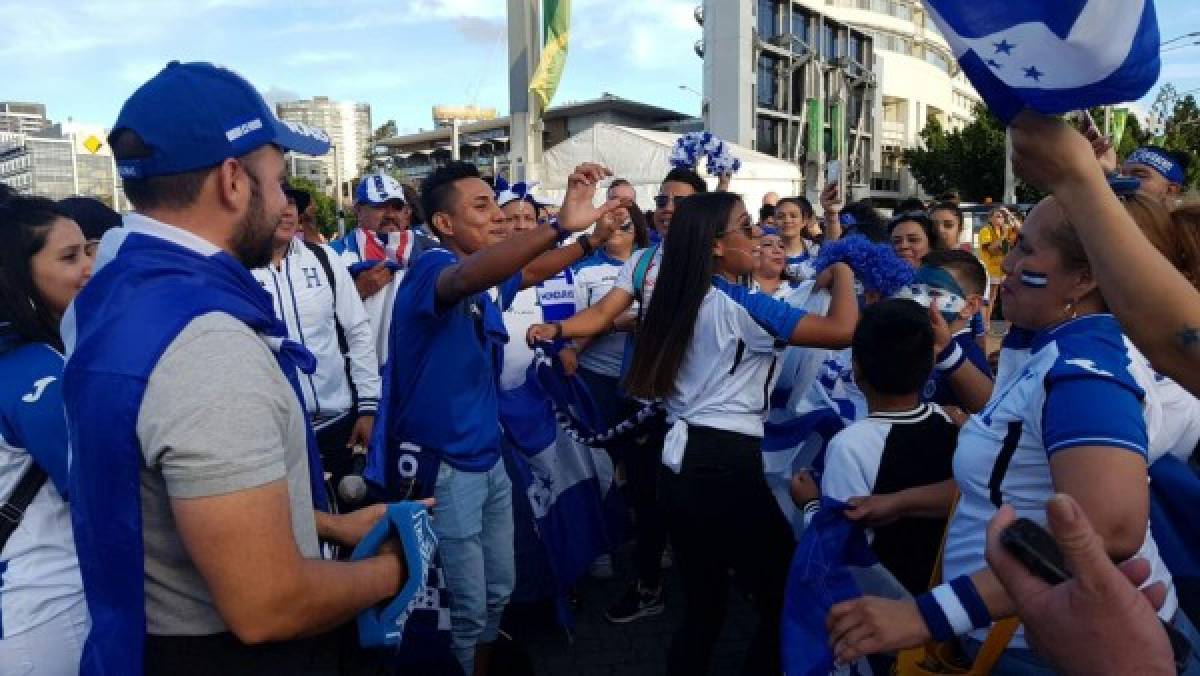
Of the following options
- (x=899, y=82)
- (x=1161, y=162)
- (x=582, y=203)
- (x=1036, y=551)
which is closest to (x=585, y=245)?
(x=582, y=203)

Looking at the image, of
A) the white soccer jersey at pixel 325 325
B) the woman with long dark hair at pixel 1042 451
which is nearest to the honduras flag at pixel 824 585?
the woman with long dark hair at pixel 1042 451

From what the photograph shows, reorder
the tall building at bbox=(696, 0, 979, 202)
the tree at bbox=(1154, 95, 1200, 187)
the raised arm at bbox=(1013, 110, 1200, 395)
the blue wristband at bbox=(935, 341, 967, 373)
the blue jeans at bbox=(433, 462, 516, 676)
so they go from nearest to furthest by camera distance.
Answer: the raised arm at bbox=(1013, 110, 1200, 395) → the blue wristband at bbox=(935, 341, 967, 373) → the blue jeans at bbox=(433, 462, 516, 676) → the tree at bbox=(1154, 95, 1200, 187) → the tall building at bbox=(696, 0, 979, 202)

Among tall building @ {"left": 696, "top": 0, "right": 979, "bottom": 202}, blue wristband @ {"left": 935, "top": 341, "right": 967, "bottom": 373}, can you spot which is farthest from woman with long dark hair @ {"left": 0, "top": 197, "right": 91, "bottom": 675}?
tall building @ {"left": 696, "top": 0, "right": 979, "bottom": 202}

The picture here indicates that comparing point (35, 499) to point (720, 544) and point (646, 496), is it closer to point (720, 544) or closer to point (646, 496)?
point (720, 544)

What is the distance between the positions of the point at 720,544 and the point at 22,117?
130 m

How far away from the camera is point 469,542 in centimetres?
347

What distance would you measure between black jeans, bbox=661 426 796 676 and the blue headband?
3848mm

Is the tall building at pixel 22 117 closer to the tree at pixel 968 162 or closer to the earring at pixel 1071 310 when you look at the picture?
the tree at pixel 968 162

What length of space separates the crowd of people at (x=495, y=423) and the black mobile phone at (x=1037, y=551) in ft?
0.07

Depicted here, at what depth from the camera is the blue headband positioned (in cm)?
535

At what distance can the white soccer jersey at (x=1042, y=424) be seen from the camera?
1667 millimetres

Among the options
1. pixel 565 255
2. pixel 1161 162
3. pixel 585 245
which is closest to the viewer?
pixel 585 245

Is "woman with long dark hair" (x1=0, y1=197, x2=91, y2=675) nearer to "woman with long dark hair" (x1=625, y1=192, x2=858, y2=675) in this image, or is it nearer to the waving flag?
"woman with long dark hair" (x1=625, y1=192, x2=858, y2=675)

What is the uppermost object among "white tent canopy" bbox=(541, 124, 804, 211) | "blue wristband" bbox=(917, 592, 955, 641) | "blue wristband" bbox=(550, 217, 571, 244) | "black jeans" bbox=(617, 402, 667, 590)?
"white tent canopy" bbox=(541, 124, 804, 211)
